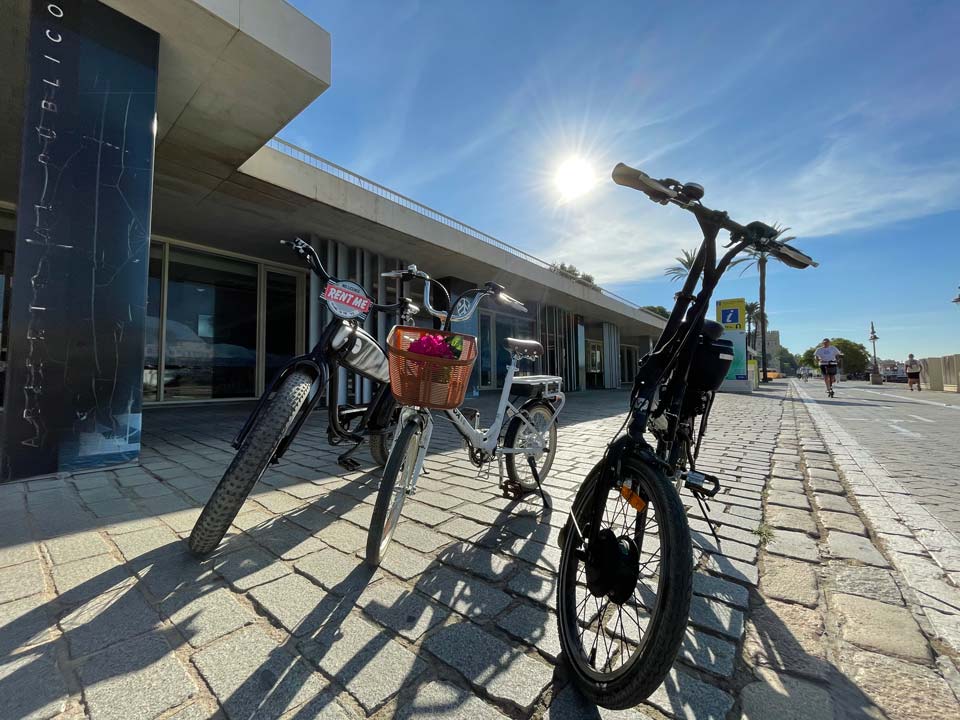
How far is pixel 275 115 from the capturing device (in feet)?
16.4

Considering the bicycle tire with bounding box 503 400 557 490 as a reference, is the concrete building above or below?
above

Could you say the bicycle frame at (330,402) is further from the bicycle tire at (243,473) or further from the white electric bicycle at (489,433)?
the white electric bicycle at (489,433)

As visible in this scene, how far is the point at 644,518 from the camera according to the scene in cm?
124

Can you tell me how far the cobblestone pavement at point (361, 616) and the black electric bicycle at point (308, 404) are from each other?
31 centimetres

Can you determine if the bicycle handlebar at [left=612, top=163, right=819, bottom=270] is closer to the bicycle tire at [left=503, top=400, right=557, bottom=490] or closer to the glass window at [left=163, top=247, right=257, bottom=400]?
the bicycle tire at [left=503, top=400, right=557, bottom=490]

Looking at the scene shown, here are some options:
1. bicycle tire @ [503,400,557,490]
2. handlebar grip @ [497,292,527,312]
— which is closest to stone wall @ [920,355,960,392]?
bicycle tire @ [503,400,557,490]

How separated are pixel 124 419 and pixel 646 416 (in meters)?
4.41

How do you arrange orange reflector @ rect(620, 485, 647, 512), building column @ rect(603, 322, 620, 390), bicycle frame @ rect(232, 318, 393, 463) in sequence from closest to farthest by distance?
orange reflector @ rect(620, 485, 647, 512)
bicycle frame @ rect(232, 318, 393, 463)
building column @ rect(603, 322, 620, 390)

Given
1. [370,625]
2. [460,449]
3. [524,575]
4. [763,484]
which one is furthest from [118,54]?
[763,484]

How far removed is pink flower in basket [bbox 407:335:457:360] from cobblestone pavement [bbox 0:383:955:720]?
99cm

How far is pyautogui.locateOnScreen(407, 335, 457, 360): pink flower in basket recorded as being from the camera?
69.1 inches

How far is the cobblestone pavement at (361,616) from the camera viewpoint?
3.61 ft

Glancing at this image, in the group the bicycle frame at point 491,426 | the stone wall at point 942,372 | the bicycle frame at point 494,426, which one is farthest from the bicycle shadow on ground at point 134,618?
the stone wall at point 942,372

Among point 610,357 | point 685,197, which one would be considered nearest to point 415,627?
point 685,197
